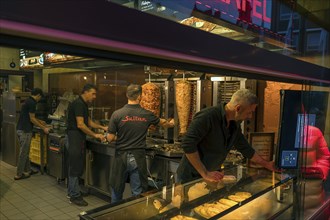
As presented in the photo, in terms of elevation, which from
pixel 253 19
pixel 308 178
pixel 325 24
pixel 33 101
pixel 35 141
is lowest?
pixel 35 141

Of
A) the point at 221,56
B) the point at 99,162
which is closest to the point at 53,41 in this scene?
the point at 221,56

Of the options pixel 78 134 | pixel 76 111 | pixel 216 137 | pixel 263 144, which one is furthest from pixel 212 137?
pixel 78 134

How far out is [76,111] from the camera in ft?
13.7

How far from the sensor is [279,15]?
2.85 m

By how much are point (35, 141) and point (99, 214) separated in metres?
5.48

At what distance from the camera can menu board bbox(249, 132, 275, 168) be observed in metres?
2.72

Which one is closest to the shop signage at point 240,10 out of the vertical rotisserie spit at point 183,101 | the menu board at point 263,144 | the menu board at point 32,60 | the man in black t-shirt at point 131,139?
the menu board at point 263,144

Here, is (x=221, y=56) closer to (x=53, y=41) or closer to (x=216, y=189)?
(x=53, y=41)

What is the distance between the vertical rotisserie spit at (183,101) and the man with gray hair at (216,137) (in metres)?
1.20

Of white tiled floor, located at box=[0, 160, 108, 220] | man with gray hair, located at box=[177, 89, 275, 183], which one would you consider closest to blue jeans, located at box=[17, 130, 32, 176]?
white tiled floor, located at box=[0, 160, 108, 220]

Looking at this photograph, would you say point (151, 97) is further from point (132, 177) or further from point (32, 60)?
point (32, 60)

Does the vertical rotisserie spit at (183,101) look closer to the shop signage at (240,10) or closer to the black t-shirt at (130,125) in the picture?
the black t-shirt at (130,125)

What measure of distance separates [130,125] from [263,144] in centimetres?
158

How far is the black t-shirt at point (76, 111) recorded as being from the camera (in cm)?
418
